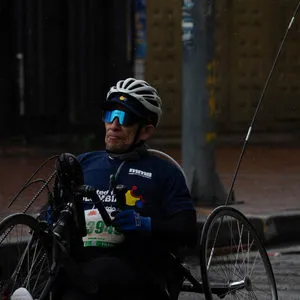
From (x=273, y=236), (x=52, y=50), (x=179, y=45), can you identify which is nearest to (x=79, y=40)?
(x=52, y=50)

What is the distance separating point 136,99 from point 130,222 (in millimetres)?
527

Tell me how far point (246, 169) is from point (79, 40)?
9.81 feet

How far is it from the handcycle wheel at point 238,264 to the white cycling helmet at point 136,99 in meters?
0.53

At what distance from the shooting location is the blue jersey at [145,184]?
4.50m

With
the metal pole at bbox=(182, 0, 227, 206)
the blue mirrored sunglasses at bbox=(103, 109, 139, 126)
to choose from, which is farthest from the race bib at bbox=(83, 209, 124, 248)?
the metal pole at bbox=(182, 0, 227, 206)

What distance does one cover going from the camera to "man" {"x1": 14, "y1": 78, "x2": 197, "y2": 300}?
430 centimetres

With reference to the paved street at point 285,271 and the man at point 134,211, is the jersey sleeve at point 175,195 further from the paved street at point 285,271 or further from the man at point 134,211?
the paved street at point 285,271

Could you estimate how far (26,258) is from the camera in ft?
14.0

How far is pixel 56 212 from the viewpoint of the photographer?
14.4ft

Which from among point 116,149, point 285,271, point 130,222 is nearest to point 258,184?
point 285,271

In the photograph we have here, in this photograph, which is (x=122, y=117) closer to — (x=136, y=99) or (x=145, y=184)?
(x=136, y=99)

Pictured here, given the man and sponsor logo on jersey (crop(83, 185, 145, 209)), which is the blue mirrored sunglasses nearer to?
the man

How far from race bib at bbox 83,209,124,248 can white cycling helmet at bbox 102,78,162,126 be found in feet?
1.53

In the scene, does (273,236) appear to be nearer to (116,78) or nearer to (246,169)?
(246,169)
